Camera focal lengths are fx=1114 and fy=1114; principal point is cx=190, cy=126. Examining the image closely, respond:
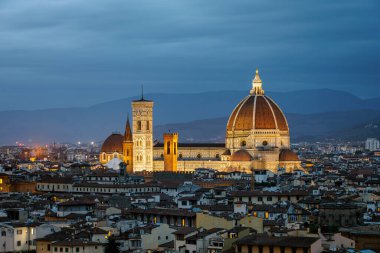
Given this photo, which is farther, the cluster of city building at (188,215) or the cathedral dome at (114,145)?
the cathedral dome at (114,145)

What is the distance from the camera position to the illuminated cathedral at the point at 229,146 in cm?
12988

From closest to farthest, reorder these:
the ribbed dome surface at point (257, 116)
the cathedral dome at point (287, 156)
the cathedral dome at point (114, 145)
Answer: the cathedral dome at point (287, 156) < the ribbed dome surface at point (257, 116) < the cathedral dome at point (114, 145)

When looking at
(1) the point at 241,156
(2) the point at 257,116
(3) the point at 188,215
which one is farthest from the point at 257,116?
(3) the point at 188,215

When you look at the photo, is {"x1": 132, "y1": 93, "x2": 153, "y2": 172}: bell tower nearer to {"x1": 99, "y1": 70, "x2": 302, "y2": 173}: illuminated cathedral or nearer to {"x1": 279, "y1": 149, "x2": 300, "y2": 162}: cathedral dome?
{"x1": 99, "y1": 70, "x2": 302, "y2": 173}: illuminated cathedral

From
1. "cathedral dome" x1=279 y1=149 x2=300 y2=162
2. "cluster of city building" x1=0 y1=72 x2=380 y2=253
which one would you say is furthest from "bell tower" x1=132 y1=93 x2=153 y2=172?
"cathedral dome" x1=279 y1=149 x2=300 y2=162

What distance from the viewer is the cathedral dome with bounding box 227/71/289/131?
132250 mm

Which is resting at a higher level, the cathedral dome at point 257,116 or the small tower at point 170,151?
the cathedral dome at point 257,116

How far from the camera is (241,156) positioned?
417 ft

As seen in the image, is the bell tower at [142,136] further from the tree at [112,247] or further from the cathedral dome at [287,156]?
the tree at [112,247]

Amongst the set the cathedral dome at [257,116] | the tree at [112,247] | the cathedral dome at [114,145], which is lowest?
the tree at [112,247]

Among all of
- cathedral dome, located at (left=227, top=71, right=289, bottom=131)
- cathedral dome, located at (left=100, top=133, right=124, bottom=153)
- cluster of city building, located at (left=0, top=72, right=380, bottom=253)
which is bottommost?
cluster of city building, located at (left=0, top=72, right=380, bottom=253)

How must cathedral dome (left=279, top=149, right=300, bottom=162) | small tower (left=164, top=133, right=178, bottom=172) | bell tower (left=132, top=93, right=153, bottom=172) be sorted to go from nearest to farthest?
cathedral dome (left=279, top=149, right=300, bottom=162), small tower (left=164, top=133, right=178, bottom=172), bell tower (left=132, top=93, right=153, bottom=172)

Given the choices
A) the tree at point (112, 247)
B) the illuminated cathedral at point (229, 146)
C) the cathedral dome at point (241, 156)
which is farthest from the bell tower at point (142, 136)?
the tree at point (112, 247)

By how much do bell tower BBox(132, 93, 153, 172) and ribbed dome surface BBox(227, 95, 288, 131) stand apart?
989 cm
